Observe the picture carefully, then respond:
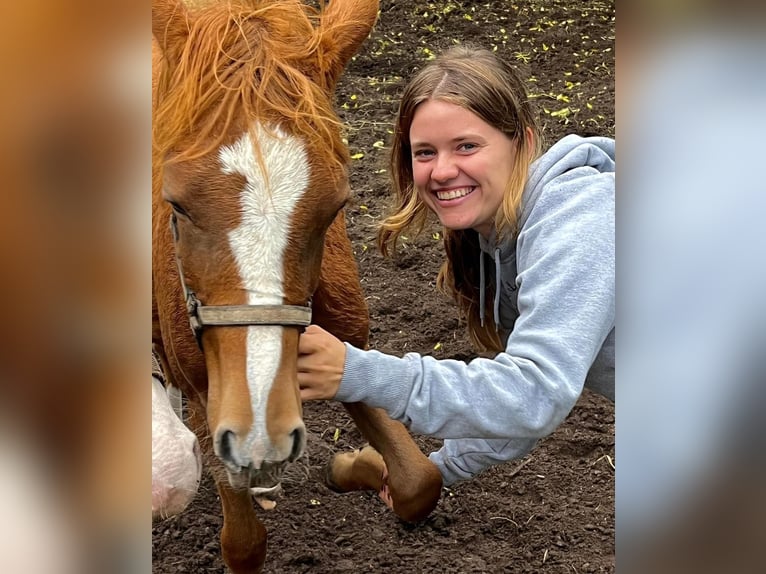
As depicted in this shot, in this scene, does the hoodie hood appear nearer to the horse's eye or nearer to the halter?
the halter

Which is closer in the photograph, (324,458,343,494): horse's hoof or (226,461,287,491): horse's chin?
(226,461,287,491): horse's chin

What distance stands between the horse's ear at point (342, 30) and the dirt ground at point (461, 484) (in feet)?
0.99

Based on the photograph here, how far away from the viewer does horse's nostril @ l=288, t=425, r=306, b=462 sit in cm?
113

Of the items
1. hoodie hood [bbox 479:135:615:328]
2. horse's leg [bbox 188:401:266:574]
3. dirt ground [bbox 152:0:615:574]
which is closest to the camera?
hoodie hood [bbox 479:135:615:328]

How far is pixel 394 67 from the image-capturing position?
370 cm

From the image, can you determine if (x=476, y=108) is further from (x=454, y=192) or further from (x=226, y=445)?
(x=226, y=445)

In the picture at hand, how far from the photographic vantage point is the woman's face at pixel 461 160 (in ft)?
4.81
